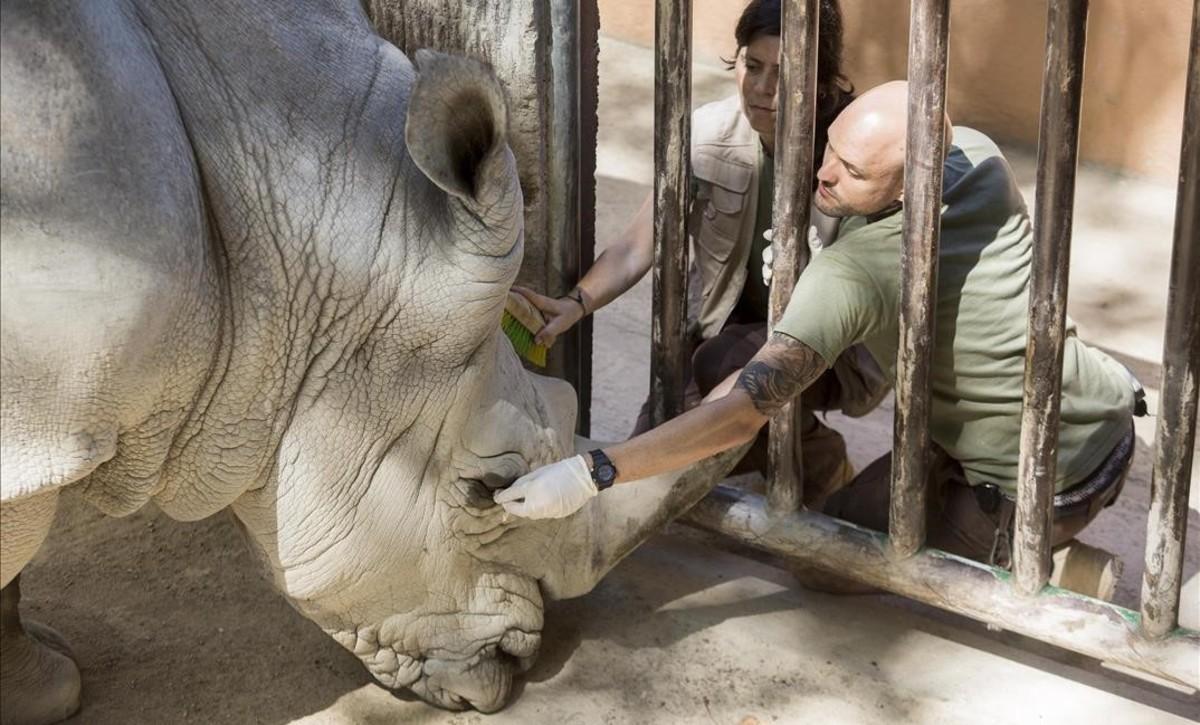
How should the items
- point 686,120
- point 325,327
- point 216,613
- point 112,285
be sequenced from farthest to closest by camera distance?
point 216,613
point 686,120
point 325,327
point 112,285

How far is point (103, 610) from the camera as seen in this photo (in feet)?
13.1

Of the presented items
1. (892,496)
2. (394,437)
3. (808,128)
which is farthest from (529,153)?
(892,496)

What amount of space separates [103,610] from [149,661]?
0.28m

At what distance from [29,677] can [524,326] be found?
1296 mm

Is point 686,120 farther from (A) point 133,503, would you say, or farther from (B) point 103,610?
(B) point 103,610

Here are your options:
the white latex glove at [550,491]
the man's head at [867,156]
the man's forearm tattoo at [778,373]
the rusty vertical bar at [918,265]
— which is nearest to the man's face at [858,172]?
the man's head at [867,156]

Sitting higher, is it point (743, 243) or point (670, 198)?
point (670, 198)

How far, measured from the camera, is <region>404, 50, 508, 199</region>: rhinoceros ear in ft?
8.82

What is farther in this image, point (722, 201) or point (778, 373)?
point (722, 201)

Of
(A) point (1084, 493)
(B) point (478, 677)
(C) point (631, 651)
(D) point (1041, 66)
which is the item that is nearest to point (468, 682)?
(B) point (478, 677)

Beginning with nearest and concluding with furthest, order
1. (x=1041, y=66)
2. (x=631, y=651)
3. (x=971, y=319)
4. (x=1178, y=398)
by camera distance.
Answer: (x=1178, y=398) < (x=971, y=319) < (x=631, y=651) < (x=1041, y=66)

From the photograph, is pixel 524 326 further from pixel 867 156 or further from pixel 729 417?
pixel 867 156

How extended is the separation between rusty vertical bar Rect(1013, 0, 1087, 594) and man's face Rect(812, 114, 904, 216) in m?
0.37

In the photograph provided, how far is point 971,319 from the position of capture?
379cm
